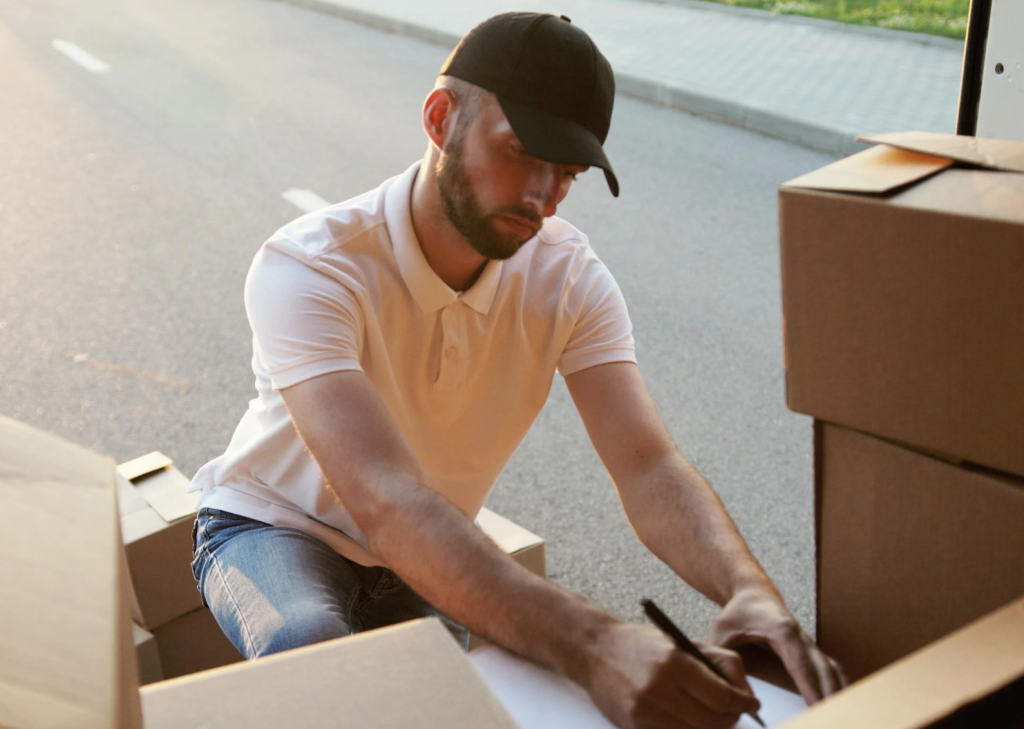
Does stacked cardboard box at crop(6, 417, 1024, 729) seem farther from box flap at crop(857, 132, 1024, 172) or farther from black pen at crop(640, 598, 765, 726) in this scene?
box flap at crop(857, 132, 1024, 172)

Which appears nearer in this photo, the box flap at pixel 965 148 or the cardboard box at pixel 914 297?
the cardboard box at pixel 914 297

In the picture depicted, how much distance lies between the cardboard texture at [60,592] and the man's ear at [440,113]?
3.60 feet

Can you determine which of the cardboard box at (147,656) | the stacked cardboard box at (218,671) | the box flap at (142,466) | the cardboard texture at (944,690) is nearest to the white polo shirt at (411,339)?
the cardboard box at (147,656)

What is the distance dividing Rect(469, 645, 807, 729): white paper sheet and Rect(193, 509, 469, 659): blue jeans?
473mm

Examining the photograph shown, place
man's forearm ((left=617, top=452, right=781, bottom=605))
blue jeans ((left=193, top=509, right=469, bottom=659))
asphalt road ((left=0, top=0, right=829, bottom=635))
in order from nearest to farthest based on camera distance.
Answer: man's forearm ((left=617, top=452, right=781, bottom=605)) → blue jeans ((left=193, top=509, right=469, bottom=659)) → asphalt road ((left=0, top=0, right=829, bottom=635))

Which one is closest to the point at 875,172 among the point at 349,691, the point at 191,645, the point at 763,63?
the point at 349,691

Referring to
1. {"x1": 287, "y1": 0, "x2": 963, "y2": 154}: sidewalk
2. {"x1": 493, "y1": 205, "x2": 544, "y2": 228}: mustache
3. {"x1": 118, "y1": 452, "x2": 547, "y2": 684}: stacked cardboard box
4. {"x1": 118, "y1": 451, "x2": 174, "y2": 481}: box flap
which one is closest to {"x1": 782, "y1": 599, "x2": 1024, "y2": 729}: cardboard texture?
{"x1": 493, "y1": 205, "x2": 544, "y2": 228}: mustache

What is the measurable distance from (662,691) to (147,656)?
4.33ft

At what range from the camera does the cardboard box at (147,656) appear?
2137 millimetres

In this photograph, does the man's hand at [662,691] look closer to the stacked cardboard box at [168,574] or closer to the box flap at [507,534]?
the stacked cardboard box at [168,574]

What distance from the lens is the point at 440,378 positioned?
1908mm

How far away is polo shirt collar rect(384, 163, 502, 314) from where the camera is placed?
6.13 ft

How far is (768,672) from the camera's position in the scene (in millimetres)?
1317

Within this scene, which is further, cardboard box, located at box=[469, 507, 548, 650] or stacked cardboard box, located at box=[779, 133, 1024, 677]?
cardboard box, located at box=[469, 507, 548, 650]
